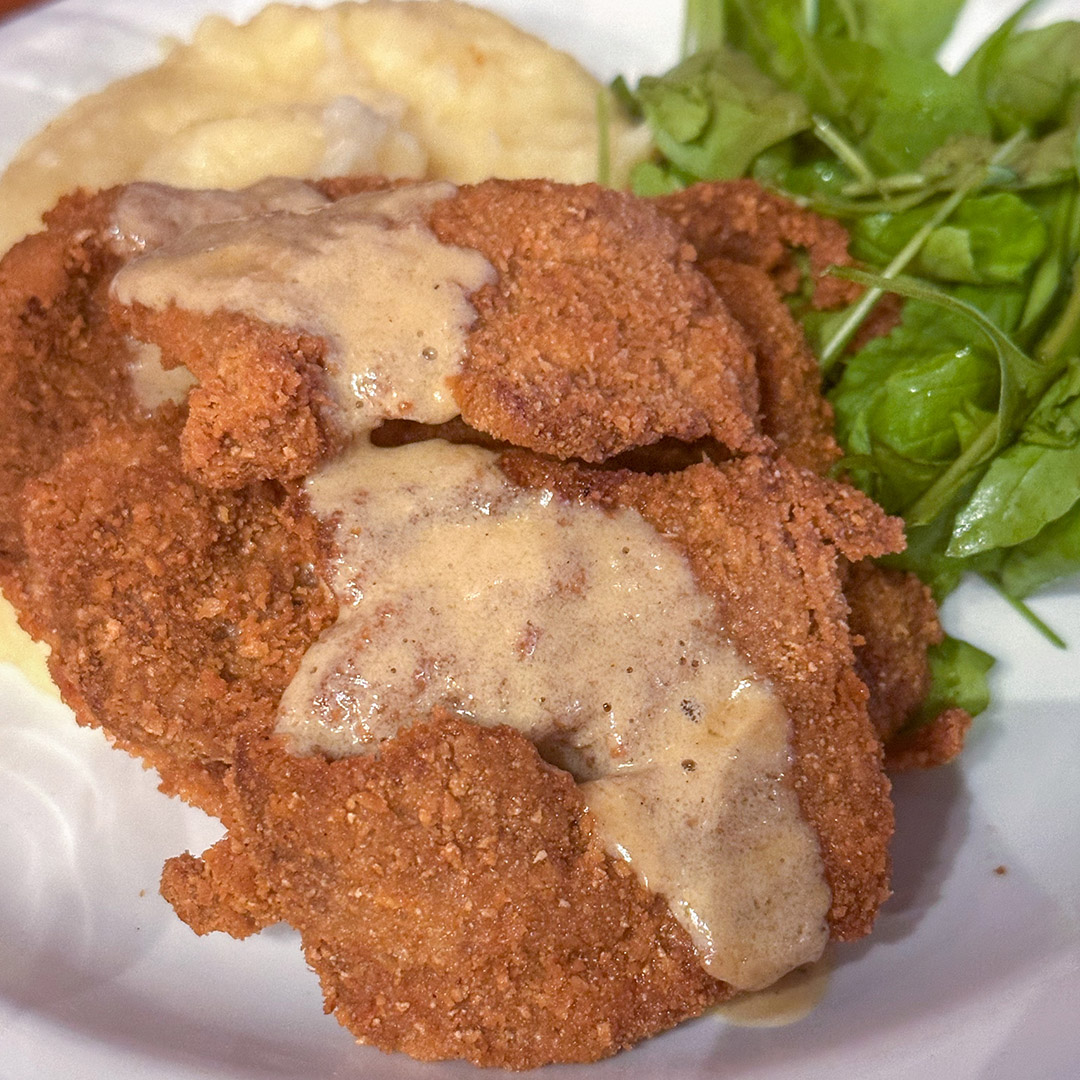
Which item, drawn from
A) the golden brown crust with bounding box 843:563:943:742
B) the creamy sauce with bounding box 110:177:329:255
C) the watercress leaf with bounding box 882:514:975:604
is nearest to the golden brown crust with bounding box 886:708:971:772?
the golden brown crust with bounding box 843:563:943:742

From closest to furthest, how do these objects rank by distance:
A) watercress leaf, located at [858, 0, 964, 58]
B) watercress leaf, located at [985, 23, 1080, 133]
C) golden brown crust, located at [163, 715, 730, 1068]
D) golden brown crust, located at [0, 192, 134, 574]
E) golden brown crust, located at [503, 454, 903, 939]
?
golden brown crust, located at [163, 715, 730, 1068]
golden brown crust, located at [503, 454, 903, 939]
golden brown crust, located at [0, 192, 134, 574]
watercress leaf, located at [985, 23, 1080, 133]
watercress leaf, located at [858, 0, 964, 58]

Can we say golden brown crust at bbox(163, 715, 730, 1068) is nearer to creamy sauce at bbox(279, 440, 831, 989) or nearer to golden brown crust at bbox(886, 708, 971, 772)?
creamy sauce at bbox(279, 440, 831, 989)

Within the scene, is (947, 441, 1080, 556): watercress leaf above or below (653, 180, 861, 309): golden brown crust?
below

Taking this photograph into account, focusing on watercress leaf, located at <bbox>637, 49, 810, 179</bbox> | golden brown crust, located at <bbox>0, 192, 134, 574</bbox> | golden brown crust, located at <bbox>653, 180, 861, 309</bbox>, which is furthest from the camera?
watercress leaf, located at <bbox>637, 49, 810, 179</bbox>

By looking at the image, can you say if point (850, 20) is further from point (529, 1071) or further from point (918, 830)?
point (529, 1071)

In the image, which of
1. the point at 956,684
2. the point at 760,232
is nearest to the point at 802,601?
the point at 956,684

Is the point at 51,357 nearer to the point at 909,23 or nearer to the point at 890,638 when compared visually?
the point at 890,638

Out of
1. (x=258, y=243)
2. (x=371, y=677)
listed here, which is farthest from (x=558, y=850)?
(x=258, y=243)
